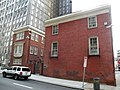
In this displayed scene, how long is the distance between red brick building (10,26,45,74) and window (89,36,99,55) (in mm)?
11972

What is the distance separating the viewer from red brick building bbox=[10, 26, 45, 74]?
26953 mm

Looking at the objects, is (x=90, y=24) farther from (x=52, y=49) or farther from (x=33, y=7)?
(x=33, y=7)

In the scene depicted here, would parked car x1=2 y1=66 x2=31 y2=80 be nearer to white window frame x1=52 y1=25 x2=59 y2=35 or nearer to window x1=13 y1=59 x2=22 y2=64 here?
white window frame x1=52 y1=25 x2=59 y2=35

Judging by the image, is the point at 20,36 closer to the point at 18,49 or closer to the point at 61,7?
the point at 18,49

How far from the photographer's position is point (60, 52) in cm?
2006

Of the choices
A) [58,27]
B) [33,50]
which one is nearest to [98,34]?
[58,27]

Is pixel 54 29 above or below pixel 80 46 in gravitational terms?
above

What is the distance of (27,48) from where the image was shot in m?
26.9

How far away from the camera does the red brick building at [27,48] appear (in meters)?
27.0

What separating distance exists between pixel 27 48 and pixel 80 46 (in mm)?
12591

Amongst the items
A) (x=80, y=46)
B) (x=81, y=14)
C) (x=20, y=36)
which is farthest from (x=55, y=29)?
(x=20, y=36)

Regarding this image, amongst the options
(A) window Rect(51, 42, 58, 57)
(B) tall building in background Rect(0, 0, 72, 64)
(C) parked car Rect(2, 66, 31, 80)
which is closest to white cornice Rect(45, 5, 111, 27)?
(A) window Rect(51, 42, 58, 57)

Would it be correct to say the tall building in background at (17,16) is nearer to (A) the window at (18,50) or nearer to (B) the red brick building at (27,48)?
(B) the red brick building at (27,48)

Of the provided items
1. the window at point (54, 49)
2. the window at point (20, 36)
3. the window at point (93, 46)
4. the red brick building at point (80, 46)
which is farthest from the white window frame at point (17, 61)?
the window at point (93, 46)
